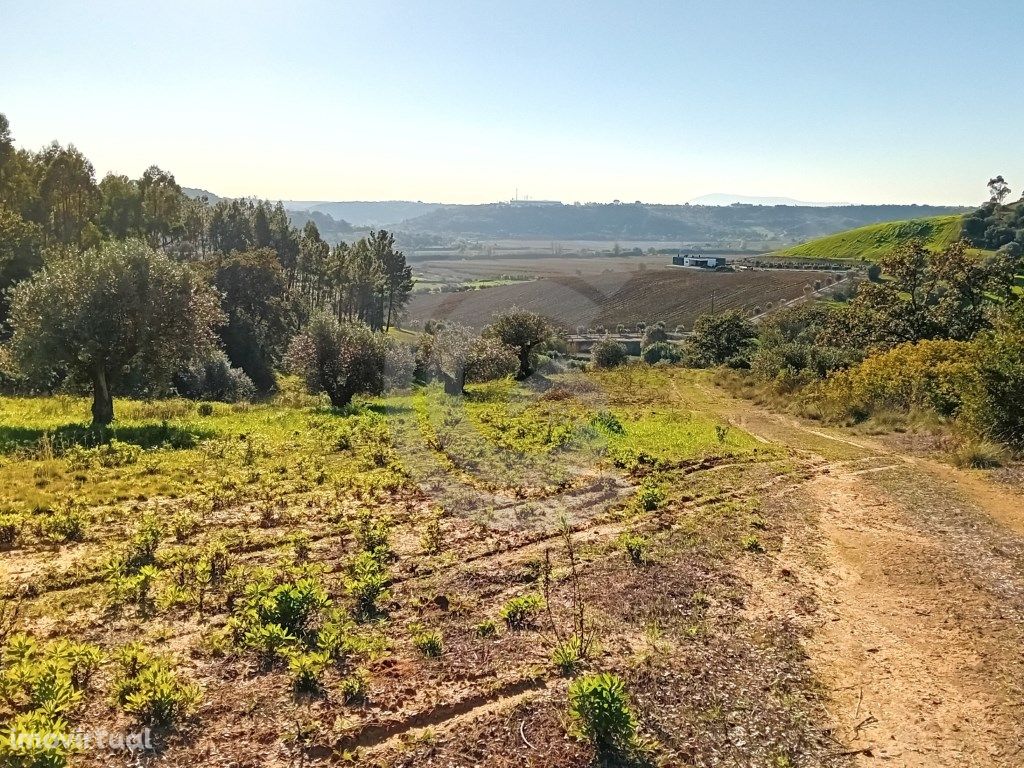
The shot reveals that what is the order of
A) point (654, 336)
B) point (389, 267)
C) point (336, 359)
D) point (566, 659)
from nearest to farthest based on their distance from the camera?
point (566, 659) → point (336, 359) → point (654, 336) → point (389, 267)

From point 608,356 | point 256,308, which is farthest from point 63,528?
point 256,308

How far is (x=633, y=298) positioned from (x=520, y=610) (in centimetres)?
9061

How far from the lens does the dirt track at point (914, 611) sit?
7199mm

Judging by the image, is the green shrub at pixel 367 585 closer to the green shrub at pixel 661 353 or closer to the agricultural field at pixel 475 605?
the agricultural field at pixel 475 605

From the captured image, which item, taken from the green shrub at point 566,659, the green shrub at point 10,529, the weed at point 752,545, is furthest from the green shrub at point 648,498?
the green shrub at point 10,529

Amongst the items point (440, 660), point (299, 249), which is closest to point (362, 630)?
point (440, 660)

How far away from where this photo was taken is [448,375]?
121ft

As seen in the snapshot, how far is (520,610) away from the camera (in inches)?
363

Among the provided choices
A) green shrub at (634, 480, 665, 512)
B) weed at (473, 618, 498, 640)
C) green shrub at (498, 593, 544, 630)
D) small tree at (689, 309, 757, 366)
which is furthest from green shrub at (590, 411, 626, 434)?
small tree at (689, 309, 757, 366)

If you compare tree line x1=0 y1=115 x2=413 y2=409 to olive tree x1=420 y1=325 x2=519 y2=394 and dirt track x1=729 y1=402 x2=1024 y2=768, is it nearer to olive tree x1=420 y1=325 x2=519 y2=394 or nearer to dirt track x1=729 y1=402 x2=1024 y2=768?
olive tree x1=420 y1=325 x2=519 y2=394

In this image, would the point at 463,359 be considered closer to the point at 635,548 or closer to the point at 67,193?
the point at 635,548

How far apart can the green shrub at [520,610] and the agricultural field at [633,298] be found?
7227cm

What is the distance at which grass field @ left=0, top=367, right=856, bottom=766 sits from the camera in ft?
21.9

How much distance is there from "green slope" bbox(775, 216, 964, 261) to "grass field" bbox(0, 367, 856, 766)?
11047 cm
